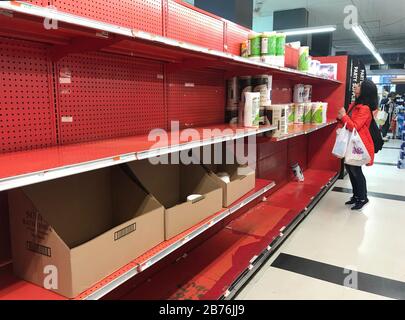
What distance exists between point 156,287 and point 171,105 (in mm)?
1299

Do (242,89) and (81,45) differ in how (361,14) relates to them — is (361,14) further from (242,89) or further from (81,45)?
(81,45)

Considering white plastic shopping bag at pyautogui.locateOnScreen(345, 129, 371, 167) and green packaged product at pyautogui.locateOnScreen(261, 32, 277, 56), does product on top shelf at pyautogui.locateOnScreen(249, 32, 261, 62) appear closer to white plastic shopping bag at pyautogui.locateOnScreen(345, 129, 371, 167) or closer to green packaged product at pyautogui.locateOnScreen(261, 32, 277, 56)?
green packaged product at pyautogui.locateOnScreen(261, 32, 277, 56)

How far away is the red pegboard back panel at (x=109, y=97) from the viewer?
180 centimetres

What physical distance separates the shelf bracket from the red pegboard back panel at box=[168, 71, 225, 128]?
3.08 ft

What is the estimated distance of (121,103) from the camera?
2100mm

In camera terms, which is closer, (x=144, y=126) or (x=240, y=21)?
(x=144, y=126)

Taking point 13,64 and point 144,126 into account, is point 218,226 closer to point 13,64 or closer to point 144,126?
point 144,126

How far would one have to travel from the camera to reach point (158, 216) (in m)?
1.74

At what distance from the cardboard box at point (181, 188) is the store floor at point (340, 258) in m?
0.80

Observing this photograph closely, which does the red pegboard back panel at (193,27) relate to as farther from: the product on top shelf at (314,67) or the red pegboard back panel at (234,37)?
the product on top shelf at (314,67)

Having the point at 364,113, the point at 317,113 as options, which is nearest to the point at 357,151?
the point at 364,113

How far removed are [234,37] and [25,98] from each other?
2.23 metres

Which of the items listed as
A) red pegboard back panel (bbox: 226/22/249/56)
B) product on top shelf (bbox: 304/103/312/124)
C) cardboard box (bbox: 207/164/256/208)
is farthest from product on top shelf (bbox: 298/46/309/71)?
cardboard box (bbox: 207/164/256/208)
